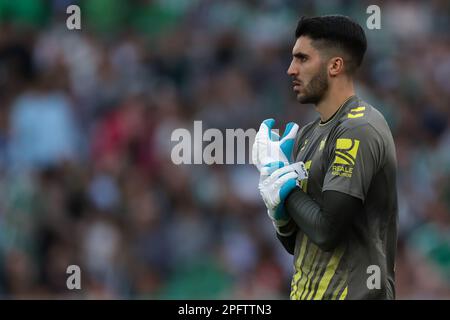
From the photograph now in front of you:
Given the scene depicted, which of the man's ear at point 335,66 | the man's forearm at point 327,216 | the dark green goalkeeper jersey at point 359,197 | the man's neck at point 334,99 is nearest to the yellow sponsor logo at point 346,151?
the dark green goalkeeper jersey at point 359,197

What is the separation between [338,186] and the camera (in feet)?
13.0

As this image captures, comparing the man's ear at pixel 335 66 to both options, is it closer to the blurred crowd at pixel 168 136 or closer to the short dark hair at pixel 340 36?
the short dark hair at pixel 340 36

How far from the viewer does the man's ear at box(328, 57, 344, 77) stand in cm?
426

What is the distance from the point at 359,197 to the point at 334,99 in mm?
548

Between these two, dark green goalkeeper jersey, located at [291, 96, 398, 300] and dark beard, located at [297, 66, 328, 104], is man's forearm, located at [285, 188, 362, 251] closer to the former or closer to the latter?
dark green goalkeeper jersey, located at [291, 96, 398, 300]

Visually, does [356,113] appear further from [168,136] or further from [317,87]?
[168,136]

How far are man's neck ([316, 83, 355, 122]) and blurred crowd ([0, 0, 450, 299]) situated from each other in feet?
13.2

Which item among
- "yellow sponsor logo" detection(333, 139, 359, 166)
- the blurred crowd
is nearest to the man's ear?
"yellow sponsor logo" detection(333, 139, 359, 166)

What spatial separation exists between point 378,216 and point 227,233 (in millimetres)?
4833

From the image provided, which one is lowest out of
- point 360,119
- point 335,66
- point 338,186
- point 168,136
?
point 338,186

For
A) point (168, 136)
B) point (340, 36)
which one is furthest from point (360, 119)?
point (168, 136)

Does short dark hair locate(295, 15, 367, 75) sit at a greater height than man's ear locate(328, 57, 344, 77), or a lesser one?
greater

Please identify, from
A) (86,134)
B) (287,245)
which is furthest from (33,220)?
(287,245)
